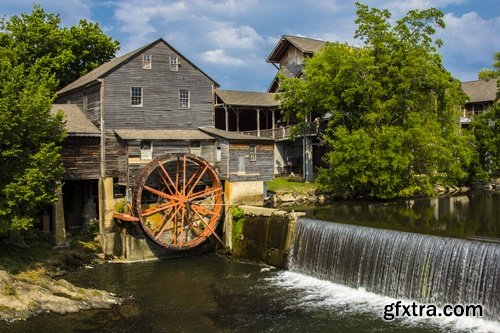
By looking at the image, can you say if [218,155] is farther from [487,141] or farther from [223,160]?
[487,141]

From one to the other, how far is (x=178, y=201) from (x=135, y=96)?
616 centimetres

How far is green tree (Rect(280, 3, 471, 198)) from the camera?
31953mm

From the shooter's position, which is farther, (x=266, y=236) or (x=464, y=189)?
(x=464, y=189)

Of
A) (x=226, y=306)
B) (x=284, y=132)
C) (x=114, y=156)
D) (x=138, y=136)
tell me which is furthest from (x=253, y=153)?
(x=284, y=132)

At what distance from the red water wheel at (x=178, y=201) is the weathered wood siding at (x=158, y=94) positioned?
2.81 metres

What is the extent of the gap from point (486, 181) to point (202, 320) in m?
35.1

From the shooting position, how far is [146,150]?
2559 cm

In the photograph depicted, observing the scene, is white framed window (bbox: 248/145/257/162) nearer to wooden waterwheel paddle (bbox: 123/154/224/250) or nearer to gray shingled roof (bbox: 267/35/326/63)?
wooden waterwheel paddle (bbox: 123/154/224/250)

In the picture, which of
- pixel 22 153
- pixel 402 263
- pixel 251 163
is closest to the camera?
pixel 402 263

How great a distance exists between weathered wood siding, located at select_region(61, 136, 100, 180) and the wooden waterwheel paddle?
271 cm

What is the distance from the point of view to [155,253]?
2505 cm

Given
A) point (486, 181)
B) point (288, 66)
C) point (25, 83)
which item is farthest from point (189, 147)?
point (486, 181)

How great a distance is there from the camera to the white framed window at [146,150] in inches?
1003

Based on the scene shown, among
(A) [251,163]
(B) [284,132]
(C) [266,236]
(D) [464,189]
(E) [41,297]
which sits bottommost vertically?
(E) [41,297]
